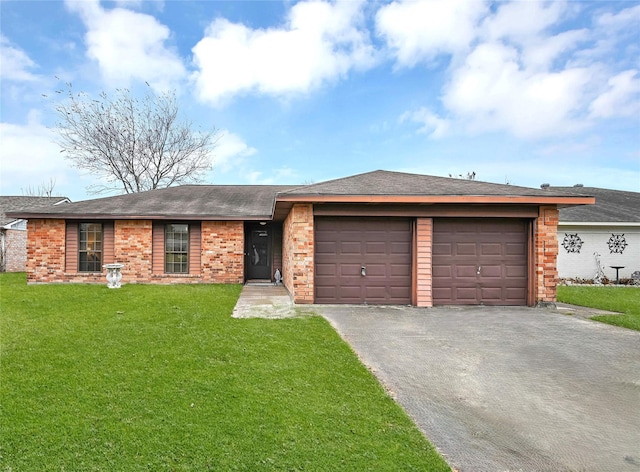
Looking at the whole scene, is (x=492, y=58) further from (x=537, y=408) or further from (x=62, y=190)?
(x=62, y=190)

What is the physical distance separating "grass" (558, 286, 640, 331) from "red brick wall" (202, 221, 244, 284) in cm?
967

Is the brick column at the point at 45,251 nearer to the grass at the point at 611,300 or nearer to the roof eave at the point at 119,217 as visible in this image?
the roof eave at the point at 119,217

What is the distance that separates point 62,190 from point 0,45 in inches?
1016

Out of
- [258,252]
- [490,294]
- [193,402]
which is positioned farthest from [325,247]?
[258,252]

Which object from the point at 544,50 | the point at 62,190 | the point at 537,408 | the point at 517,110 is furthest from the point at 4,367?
the point at 62,190

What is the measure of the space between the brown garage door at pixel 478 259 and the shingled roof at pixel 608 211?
6.76 m

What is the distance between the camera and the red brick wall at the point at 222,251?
12008mm

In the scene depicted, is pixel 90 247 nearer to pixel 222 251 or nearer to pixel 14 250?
pixel 222 251

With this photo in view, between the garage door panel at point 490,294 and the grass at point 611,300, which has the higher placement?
the garage door panel at point 490,294

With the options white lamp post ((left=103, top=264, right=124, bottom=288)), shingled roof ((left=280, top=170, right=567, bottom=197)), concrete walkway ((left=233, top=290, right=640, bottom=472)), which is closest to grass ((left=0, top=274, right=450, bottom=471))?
concrete walkway ((left=233, top=290, right=640, bottom=472))

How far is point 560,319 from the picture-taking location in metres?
6.96

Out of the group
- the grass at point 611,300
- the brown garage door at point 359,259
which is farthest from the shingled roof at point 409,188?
the grass at point 611,300

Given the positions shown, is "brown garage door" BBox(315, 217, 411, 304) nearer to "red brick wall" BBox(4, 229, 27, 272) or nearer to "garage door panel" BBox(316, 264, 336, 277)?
"garage door panel" BBox(316, 264, 336, 277)

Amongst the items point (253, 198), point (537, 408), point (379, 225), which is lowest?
point (537, 408)
